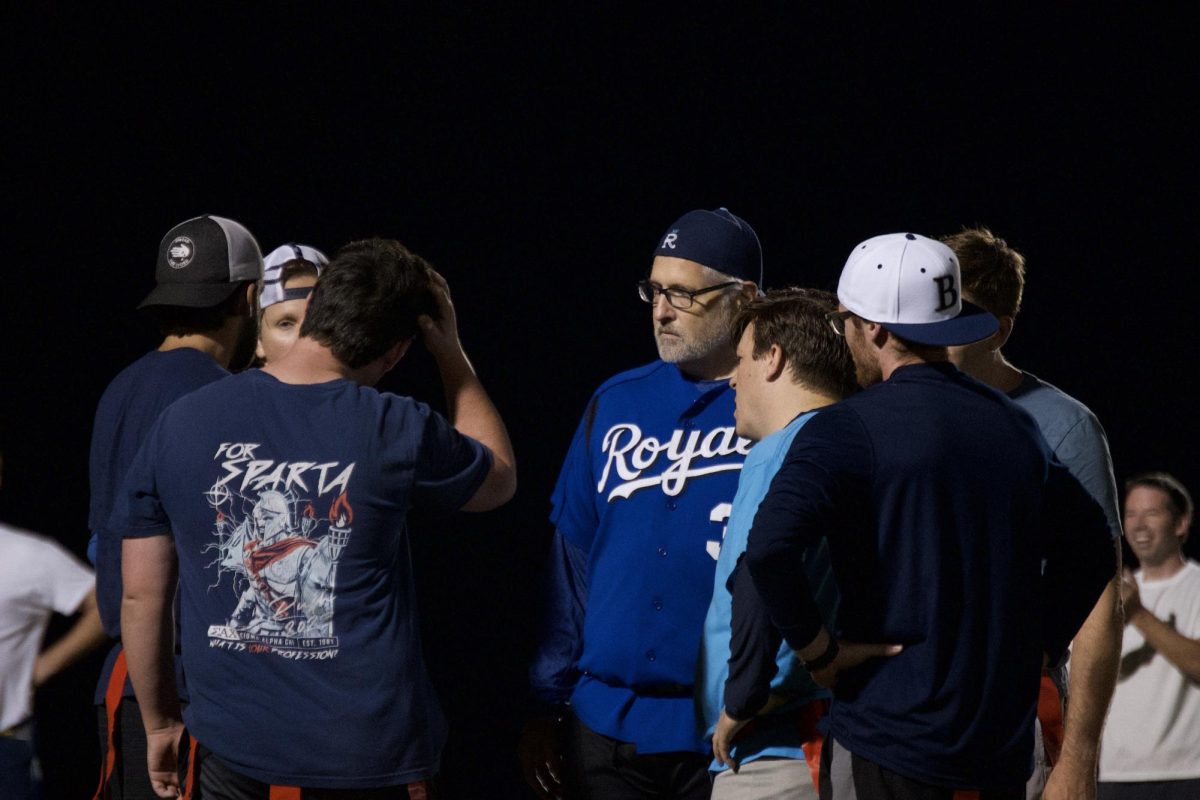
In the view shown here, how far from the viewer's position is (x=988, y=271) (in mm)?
2346

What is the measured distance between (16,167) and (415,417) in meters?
2.61

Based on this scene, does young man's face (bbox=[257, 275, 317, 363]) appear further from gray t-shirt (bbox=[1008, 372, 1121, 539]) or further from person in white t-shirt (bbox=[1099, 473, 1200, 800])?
person in white t-shirt (bbox=[1099, 473, 1200, 800])

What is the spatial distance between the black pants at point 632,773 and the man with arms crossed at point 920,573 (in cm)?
52

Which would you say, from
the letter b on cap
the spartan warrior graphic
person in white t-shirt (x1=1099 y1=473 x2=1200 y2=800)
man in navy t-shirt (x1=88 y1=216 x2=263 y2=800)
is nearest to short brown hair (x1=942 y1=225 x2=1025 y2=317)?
the letter b on cap

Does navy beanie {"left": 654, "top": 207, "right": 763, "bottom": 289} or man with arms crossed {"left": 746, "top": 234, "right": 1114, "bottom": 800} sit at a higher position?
navy beanie {"left": 654, "top": 207, "right": 763, "bottom": 289}

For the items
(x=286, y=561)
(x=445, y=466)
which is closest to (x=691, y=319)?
(x=445, y=466)

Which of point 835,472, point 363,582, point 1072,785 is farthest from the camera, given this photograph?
point 1072,785

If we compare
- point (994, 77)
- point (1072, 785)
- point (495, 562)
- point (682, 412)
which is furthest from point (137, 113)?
point (1072, 785)

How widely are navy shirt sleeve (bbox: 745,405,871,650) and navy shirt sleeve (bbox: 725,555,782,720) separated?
0.12m

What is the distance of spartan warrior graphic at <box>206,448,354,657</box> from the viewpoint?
1.91m

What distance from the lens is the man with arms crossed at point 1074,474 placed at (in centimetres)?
221

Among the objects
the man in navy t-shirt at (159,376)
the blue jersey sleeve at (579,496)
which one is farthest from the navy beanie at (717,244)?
the man in navy t-shirt at (159,376)

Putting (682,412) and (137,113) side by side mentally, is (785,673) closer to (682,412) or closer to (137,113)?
(682,412)

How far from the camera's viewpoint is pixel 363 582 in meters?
1.93
